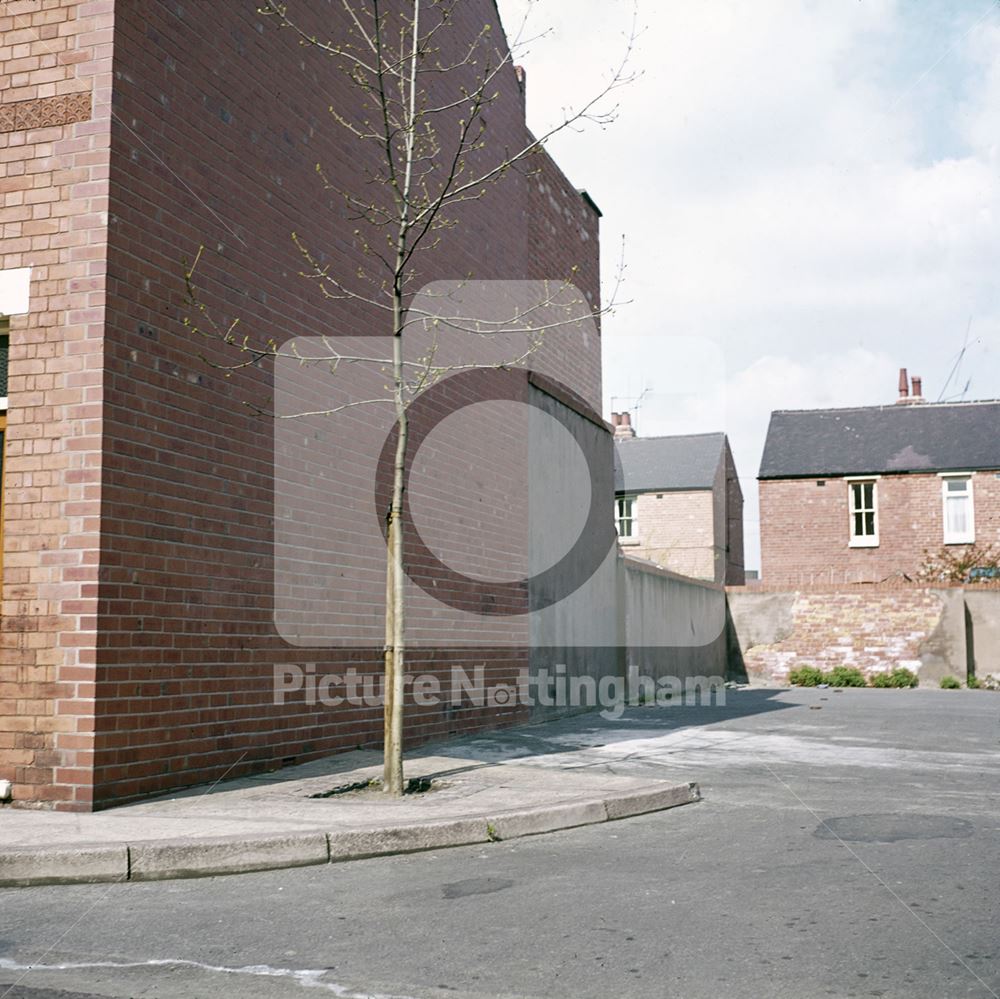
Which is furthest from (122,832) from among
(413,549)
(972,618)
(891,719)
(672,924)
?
(972,618)

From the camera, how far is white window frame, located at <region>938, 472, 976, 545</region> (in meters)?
32.8

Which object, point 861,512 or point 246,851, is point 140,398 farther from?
point 861,512

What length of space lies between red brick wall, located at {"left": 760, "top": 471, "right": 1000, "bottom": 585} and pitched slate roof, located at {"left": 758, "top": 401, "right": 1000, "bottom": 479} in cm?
45

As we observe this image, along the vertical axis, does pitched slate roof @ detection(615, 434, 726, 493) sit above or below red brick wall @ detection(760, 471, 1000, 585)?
above

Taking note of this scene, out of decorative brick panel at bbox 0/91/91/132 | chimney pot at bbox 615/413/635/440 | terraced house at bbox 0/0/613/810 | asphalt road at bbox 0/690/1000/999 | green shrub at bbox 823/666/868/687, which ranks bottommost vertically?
green shrub at bbox 823/666/868/687

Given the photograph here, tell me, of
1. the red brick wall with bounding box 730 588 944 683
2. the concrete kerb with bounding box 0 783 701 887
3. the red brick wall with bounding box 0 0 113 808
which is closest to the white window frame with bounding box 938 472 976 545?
the red brick wall with bounding box 730 588 944 683

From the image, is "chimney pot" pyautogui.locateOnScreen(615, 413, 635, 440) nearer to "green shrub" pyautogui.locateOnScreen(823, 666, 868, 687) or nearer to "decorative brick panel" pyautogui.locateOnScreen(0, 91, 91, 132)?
"green shrub" pyautogui.locateOnScreen(823, 666, 868, 687)

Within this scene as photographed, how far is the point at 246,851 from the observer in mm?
5652

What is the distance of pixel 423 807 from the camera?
6879 millimetres

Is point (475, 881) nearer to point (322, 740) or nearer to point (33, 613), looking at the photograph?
point (33, 613)

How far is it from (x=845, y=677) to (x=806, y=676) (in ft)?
2.99

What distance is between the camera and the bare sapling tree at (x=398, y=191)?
755cm

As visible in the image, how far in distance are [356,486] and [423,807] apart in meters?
3.64

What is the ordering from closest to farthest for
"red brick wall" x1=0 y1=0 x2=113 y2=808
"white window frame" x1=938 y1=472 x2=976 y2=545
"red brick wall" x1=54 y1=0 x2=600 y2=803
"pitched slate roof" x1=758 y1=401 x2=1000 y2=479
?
"red brick wall" x1=0 y1=0 x2=113 y2=808 → "red brick wall" x1=54 y1=0 x2=600 y2=803 → "white window frame" x1=938 y1=472 x2=976 y2=545 → "pitched slate roof" x1=758 y1=401 x2=1000 y2=479
